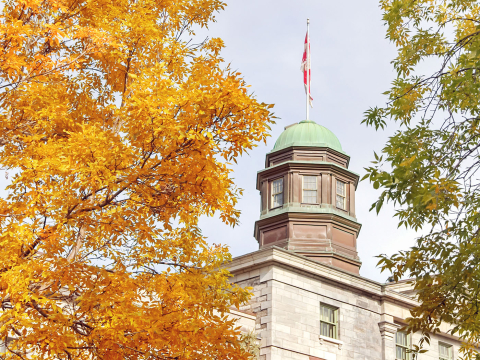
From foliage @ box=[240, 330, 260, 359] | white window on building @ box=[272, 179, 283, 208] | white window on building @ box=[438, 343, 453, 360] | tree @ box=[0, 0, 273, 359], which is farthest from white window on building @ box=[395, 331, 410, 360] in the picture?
tree @ box=[0, 0, 273, 359]

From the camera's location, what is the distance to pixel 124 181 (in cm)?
924

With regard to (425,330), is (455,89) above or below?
above

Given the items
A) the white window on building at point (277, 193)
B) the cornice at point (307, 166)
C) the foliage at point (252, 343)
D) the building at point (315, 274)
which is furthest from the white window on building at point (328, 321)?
the cornice at point (307, 166)

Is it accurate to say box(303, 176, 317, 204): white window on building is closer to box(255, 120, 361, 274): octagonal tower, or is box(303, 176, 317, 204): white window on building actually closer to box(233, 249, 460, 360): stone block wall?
box(255, 120, 361, 274): octagonal tower

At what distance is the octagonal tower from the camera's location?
2855 cm

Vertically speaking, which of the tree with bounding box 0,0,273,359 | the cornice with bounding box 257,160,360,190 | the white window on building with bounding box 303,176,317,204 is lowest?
the tree with bounding box 0,0,273,359

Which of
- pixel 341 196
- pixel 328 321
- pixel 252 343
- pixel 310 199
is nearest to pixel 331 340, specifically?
pixel 328 321

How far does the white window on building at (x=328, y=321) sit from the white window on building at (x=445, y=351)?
6142 mm

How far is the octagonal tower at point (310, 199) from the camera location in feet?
93.7

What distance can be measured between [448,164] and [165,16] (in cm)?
648

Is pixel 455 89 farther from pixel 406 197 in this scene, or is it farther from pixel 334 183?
pixel 334 183

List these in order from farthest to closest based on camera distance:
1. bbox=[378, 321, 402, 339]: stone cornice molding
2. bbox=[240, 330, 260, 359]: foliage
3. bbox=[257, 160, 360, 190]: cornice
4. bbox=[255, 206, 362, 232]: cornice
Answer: bbox=[257, 160, 360, 190]: cornice
bbox=[255, 206, 362, 232]: cornice
bbox=[378, 321, 402, 339]: stone cornice molding
bbox=[240, 330, 260, 359]: foliage

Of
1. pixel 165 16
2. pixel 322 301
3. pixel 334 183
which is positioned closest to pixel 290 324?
pixel 322 301

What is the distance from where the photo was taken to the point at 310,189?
29.7 metres
